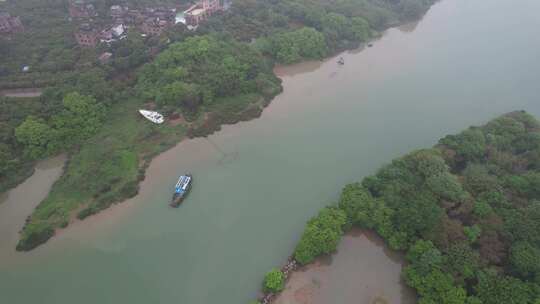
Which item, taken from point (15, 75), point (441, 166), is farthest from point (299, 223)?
point (15, 75)

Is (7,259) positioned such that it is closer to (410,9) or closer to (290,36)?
(290,36)

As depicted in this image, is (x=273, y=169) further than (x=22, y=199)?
Yes

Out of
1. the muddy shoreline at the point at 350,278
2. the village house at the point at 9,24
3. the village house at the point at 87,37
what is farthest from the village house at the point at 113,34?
the muddy shoreline at the point at 350,278

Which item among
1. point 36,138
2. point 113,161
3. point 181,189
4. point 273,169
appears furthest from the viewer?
point 36,138

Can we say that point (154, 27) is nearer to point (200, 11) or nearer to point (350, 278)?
point (200, 11)

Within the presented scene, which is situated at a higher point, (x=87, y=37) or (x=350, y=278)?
(x=87, y=37)

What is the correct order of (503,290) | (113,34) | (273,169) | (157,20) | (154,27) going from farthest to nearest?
(157,20) → (154,27) → (113,34) → (273,169) → (503,290)

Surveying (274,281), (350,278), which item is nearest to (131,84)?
(274,281)
